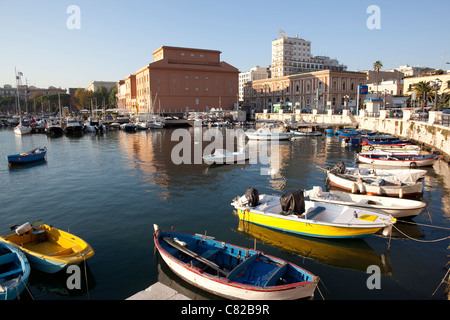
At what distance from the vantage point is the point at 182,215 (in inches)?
674

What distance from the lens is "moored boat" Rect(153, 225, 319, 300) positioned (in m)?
8.74

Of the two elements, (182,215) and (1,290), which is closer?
(1,290)

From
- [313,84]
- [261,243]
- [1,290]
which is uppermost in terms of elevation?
[313,84]

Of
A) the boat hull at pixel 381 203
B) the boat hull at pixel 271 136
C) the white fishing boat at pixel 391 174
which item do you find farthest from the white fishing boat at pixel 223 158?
the boat hull at pixel 271 136

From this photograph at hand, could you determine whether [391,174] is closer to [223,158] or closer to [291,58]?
[223,158]

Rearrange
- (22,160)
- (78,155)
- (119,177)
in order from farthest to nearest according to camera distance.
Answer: (78,155), (22,160), (119,177)

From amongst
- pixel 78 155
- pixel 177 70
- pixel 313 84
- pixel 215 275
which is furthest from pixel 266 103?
pixel 215 275

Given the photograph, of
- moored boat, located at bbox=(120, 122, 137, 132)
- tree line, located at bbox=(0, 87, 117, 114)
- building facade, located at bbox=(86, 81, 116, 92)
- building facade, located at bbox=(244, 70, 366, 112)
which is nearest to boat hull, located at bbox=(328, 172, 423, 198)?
building facade, located at bbox=(244, 70, 366, 112)

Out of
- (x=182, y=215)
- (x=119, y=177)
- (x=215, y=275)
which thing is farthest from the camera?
(x=119, y=177)

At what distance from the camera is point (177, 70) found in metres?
91.9

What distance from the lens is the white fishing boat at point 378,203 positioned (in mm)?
15031

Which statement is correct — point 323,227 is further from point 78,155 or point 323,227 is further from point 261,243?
point 78,155

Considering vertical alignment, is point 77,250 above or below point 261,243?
above
